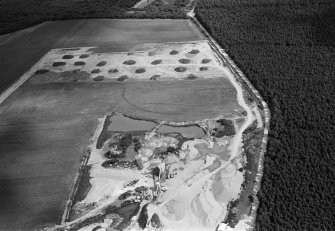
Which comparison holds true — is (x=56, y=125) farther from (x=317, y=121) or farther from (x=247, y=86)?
(x=317, y=121)

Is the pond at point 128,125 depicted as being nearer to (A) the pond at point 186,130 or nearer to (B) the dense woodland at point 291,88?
(A) the pond at point 186,130

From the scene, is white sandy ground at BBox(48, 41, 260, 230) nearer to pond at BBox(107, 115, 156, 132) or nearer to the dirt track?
pond at BBox(107, 115, 156, 132)

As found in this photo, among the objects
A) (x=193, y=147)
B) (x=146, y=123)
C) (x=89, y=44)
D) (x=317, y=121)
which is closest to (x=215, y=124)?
(x=193, y=147)

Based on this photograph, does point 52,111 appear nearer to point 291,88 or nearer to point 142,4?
point 291,88

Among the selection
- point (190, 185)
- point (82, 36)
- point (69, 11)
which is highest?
point (69, 11)

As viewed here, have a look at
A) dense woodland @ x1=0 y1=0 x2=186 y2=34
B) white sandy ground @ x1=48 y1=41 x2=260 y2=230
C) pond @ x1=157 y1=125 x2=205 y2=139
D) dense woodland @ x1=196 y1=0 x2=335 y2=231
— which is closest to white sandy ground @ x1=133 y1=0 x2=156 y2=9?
dense woodland @ x1=0 y1=0 x2=186 y2=34

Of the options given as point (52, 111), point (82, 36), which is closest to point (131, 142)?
point (52, 111)
